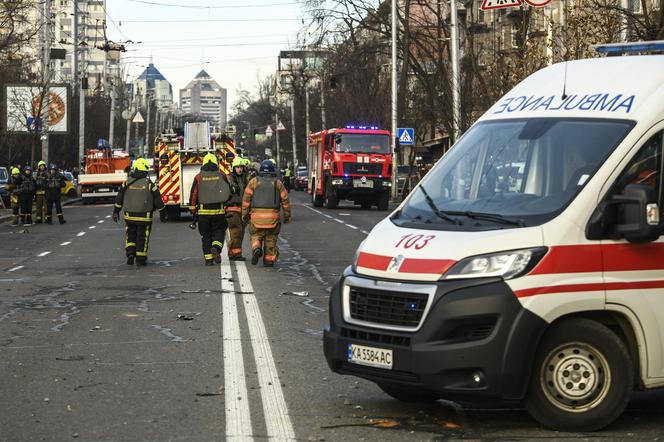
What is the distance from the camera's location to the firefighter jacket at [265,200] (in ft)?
64.6

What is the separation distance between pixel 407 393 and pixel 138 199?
43.6 ft

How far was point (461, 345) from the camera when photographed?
A: 23.4 feet

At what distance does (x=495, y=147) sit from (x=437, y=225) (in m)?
0.93

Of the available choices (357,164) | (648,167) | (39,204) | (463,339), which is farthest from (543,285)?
(357,164)

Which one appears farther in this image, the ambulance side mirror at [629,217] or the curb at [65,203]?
the curb at [65,203]

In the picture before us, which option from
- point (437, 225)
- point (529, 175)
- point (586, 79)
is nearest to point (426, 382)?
point (437, 225)

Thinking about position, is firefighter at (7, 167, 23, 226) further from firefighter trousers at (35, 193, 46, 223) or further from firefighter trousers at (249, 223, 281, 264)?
firefighter trousers at (249, 223, 281, 264)

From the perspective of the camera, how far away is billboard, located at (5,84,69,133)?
181ft

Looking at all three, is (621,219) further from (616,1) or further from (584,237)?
(616,1)

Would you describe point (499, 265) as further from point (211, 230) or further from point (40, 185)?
point (40, 185)

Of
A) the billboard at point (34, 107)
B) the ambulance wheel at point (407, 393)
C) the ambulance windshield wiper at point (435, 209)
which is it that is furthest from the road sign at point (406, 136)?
the ambulance wheel at point (407, 393)

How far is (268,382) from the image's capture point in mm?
9109

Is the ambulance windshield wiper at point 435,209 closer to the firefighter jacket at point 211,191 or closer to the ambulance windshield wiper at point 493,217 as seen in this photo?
the ambulance windshield wiper at point 493,217

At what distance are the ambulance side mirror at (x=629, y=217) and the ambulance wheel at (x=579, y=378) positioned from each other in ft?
1.81
